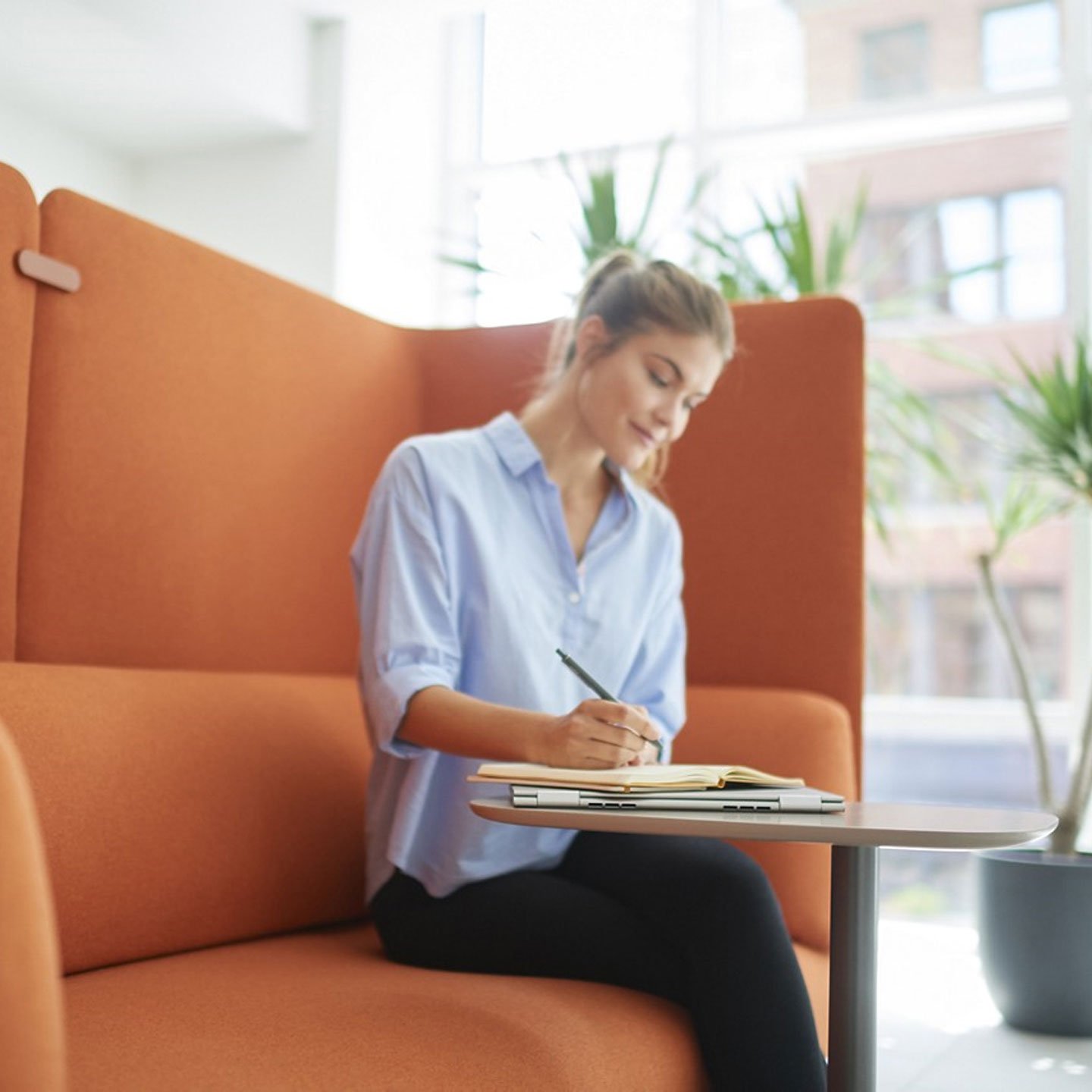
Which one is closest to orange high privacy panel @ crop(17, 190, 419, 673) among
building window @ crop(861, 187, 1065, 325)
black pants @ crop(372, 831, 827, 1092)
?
black pants @ crop(372, 831, 827, 1092)

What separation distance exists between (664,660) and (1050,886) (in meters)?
1.01

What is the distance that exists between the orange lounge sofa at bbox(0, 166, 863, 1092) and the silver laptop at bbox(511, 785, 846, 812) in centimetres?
24

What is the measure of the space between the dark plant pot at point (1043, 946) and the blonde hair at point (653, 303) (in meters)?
1.20

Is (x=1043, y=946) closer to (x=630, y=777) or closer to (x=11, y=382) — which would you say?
(x=630, y=777)

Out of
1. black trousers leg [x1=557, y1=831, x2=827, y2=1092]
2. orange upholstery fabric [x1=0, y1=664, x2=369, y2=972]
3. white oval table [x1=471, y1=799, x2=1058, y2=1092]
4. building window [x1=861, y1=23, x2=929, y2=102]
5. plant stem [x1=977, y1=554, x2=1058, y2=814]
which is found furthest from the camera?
building window [x1=861, y1=23, x2=929, y2=102]

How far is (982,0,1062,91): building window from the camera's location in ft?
13.7

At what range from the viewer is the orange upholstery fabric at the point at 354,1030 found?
1136mm

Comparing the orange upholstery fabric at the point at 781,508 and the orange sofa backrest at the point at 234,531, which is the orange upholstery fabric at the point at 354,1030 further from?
the orange upholstery fabric at the point at 781,508

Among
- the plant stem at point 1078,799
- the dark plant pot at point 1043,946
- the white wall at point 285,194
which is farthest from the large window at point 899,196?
the dark plant pot at point 1043,946

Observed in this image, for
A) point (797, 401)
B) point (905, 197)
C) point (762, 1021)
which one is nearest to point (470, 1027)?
point (762, 1021)

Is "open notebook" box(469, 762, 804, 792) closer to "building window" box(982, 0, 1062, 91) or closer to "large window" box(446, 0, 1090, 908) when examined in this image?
"large window" box(446, 0, 1090, 908)

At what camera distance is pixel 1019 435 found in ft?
12.8

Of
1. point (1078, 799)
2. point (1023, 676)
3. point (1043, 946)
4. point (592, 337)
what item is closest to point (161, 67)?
point (592, 337)

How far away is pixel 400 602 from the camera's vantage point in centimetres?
161
